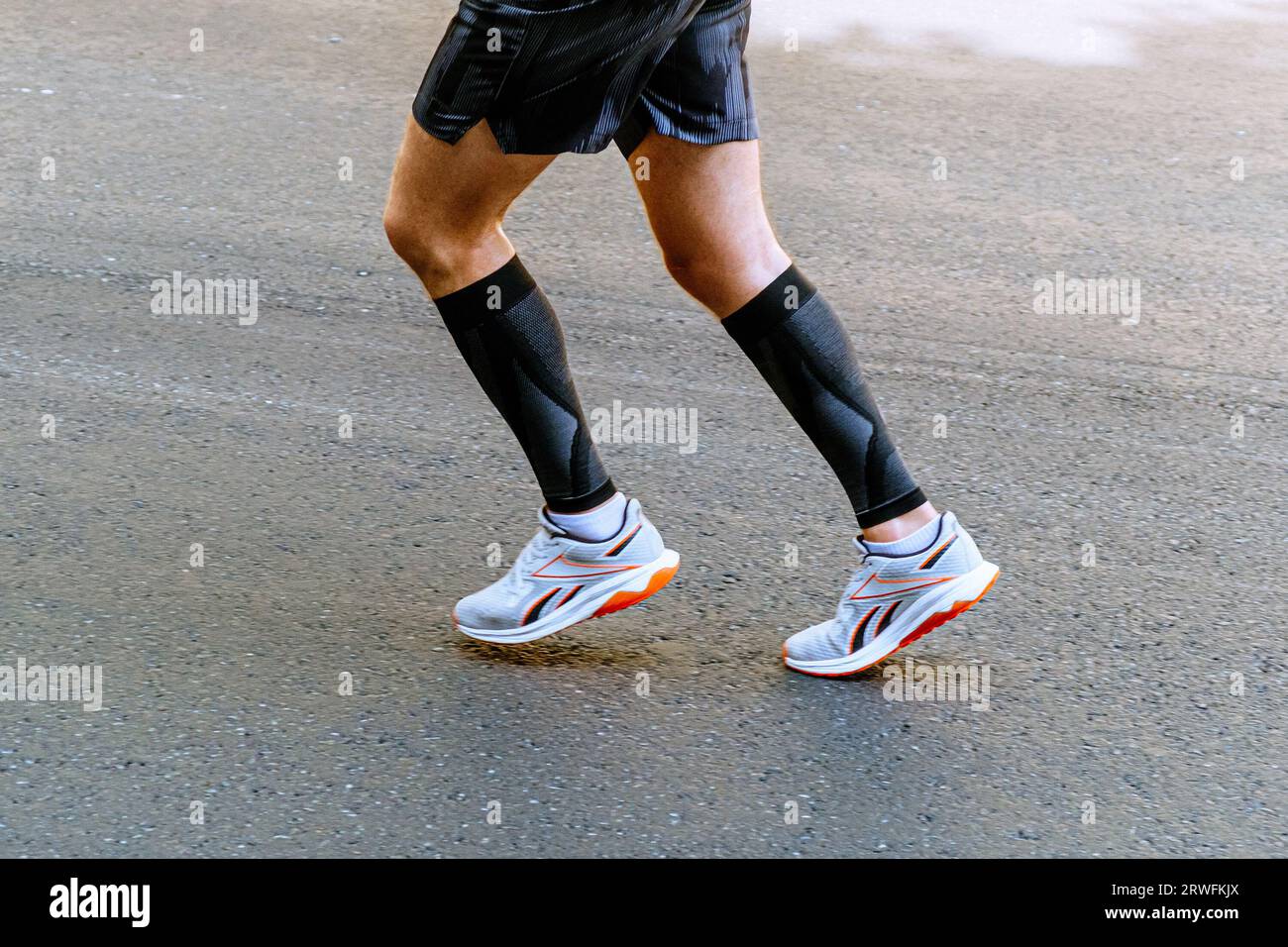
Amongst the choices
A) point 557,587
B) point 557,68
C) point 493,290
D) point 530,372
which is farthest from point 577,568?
point 557,68

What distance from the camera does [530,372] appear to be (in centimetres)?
267

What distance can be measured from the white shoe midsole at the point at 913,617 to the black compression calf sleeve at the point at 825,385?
15cm

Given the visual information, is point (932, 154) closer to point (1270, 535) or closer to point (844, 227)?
point (844, 227)

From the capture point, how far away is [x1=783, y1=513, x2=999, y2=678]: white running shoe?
2.71 meters

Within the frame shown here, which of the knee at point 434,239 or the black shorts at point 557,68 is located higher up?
the black shorts at point 557,68

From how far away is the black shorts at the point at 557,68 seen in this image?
2322mm

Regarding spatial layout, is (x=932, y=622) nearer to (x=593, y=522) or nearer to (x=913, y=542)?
(x=913, y=542)

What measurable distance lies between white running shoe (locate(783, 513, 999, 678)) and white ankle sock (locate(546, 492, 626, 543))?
0.39 meters

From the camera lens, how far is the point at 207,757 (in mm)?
2461

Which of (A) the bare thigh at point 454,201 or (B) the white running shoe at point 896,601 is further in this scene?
(B) the white running shoe at point 896,601

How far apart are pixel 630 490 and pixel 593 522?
632 mm

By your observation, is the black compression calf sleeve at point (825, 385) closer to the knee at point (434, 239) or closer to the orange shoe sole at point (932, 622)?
the orange shoe sole at point (932, 622)

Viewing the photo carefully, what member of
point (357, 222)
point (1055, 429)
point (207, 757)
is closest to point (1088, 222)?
point (1055, 429)

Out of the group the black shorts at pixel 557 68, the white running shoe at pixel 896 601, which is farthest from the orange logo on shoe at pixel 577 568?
the black shorts at pixel 557 68
